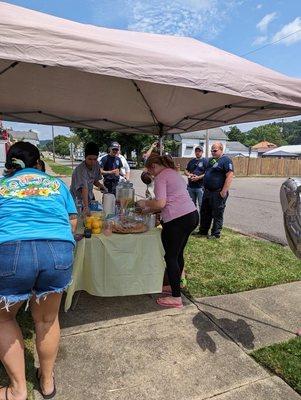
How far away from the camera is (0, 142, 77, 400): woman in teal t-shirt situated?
1.87 m

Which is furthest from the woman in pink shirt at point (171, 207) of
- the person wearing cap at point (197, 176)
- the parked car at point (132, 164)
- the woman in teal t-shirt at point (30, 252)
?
the parked car at point (132, 164)

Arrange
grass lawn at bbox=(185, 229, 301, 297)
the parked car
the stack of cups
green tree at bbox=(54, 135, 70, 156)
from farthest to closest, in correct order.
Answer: green tree at bbox=(54, 135, 70, 156), the parked car, grass lawn at bbox=(185, 229, 301, 297), the stack of cups

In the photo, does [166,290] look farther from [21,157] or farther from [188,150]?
[188,150]

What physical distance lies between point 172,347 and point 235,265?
242 cm

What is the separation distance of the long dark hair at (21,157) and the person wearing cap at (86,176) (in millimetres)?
2261

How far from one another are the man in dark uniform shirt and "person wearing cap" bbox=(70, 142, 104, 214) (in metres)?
2.23

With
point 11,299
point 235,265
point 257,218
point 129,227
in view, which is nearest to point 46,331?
point 11,299

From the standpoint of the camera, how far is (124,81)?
12.7 feet

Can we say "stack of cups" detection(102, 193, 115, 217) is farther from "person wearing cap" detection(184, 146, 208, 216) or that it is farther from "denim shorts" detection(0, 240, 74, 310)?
"person wearing cap" detection(184, 146, 208, 216)

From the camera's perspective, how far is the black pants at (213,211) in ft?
19.7

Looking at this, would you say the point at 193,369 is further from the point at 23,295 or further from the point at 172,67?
the point at 172,67

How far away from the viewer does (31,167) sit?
6.94ft

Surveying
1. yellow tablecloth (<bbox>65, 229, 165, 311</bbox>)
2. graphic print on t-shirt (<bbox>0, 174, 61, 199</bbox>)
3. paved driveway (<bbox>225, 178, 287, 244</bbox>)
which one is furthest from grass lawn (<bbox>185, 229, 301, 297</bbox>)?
graphic print on t-shirt (<bbox>0, 174, 61, 199</bbox>)

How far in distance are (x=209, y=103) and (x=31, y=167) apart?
2.68 m
